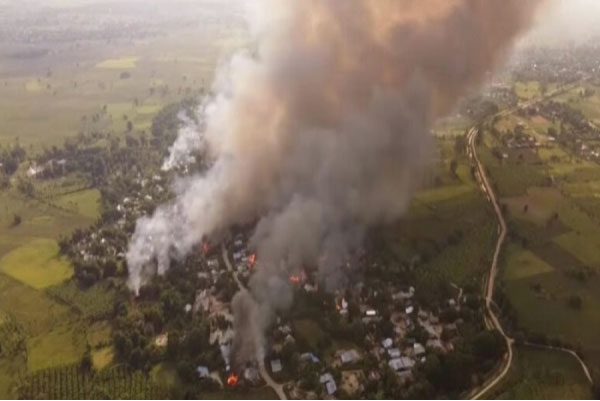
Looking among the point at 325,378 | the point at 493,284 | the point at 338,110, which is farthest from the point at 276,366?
the point at 338,110

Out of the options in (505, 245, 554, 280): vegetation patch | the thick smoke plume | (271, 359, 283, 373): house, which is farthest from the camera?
the thick smoke plume

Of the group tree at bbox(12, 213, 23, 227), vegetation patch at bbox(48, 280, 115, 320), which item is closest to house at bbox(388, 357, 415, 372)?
vegetation patch at bbox(48, 280, 115, 320)

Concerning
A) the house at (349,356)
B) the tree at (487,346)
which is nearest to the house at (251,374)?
the house at (349,356)

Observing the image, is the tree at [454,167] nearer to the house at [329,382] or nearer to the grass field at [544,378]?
the grass field at [544,378]

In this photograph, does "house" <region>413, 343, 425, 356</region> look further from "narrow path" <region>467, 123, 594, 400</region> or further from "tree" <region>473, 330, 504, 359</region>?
"narrow path" <region>467, 123, 594, 400</region>

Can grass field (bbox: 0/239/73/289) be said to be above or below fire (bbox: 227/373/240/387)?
above

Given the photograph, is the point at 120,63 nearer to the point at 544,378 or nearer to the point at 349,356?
the point at 349,356

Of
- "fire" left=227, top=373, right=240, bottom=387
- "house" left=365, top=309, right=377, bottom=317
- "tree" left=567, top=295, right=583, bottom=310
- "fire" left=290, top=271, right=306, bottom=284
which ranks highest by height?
"fire" left=290, top=271, right=306, bottom=284

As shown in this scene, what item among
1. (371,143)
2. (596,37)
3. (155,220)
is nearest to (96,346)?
(155,220)
